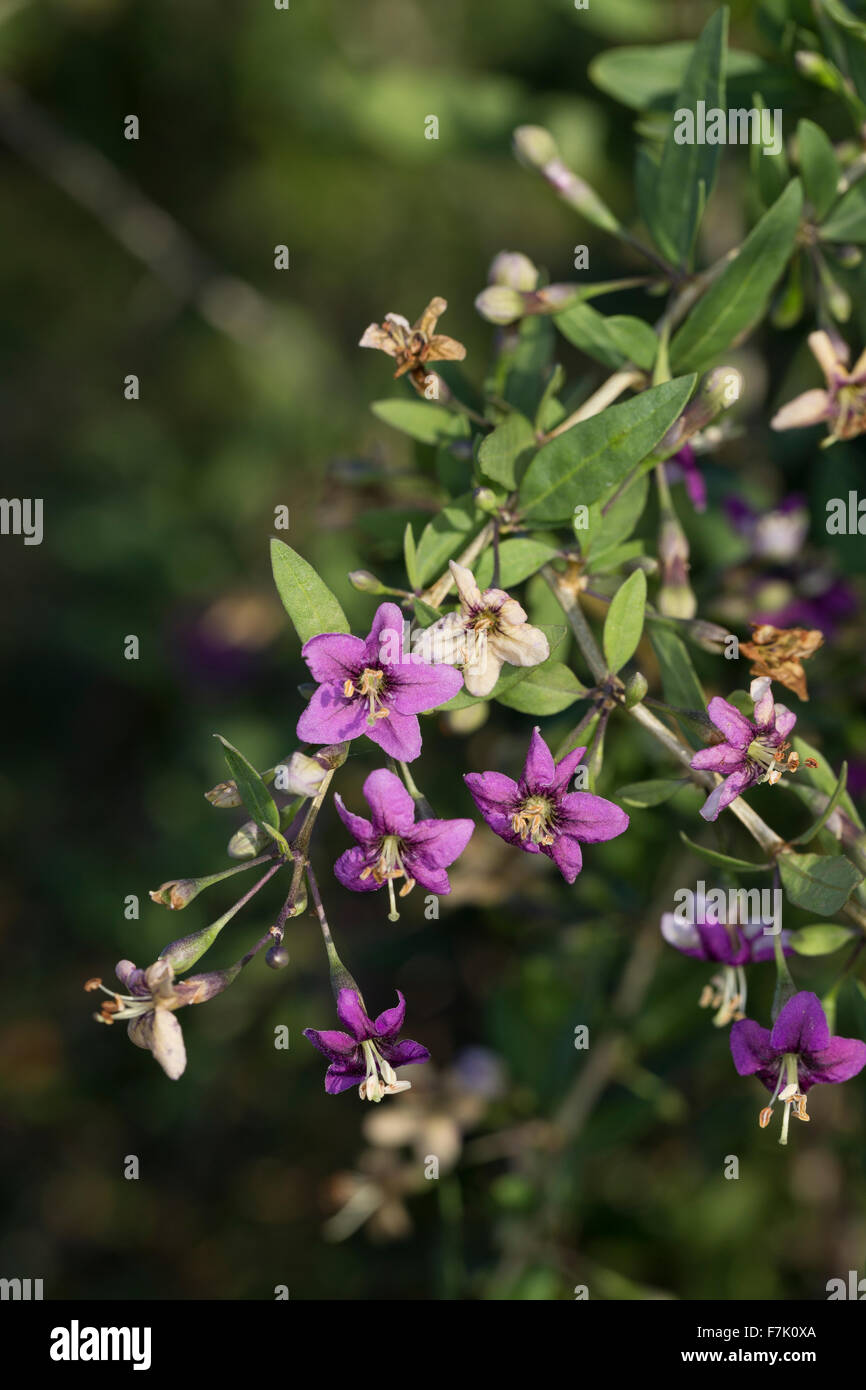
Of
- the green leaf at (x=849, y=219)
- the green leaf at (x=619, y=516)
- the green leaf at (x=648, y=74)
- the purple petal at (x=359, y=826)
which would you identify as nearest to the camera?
the purple petal at (x=359, y=826)

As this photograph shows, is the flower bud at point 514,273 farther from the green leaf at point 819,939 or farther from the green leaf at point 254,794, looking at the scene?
the green leaf at point 819,939

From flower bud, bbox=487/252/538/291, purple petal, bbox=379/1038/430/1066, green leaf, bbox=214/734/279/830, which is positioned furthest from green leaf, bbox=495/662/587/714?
flower bud, bbox=487/252/538/291

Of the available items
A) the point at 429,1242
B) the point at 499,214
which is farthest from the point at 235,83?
the point at 429,1242

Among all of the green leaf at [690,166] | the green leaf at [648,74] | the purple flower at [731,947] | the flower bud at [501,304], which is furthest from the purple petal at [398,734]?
the green leaf at [648,74]

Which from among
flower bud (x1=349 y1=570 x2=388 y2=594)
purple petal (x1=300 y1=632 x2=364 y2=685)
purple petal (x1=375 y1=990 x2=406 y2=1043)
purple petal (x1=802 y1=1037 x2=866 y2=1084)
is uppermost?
flower bud (x1=349 y1=570 x2=388 y2=594)

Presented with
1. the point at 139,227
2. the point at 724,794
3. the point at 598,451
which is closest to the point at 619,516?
the point at 598,451

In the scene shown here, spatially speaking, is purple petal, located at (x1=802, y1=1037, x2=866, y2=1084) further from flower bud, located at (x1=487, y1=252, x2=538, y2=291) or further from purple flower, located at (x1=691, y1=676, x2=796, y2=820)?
flower bud, located at (x1=487, y1=252, x2=538, y2=291)
